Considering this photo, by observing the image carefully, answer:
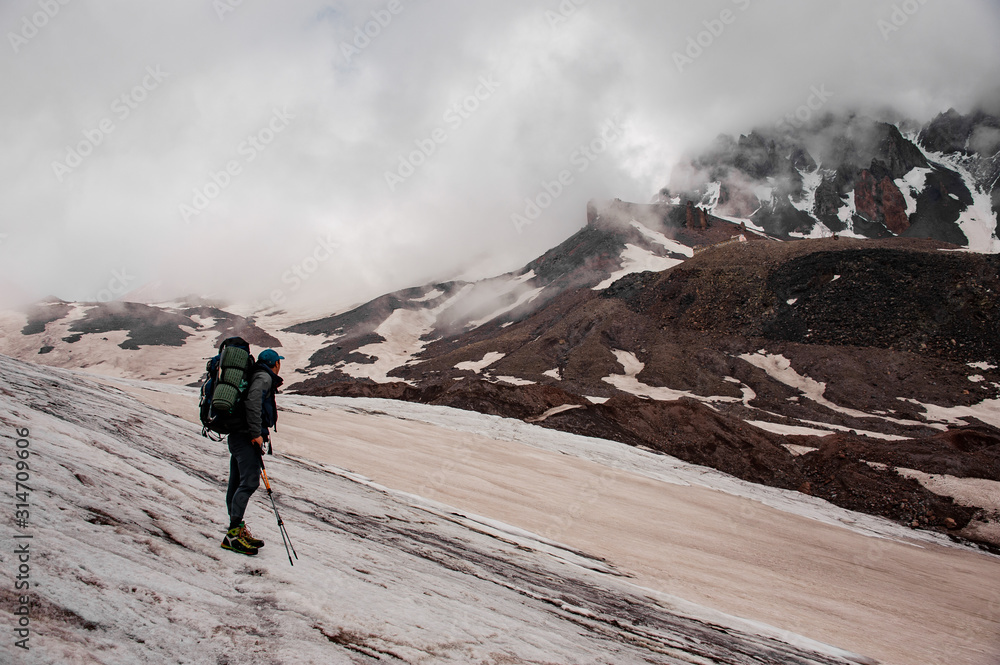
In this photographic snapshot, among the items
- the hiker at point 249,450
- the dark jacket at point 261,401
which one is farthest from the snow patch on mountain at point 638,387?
the hiker at point 249,450

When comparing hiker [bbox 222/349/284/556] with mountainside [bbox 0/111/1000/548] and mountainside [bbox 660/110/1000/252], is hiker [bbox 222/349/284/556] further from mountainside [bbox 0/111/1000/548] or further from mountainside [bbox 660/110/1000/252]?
mountainside [bbox 660/110/1000/252]

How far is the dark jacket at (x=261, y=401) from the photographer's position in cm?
565

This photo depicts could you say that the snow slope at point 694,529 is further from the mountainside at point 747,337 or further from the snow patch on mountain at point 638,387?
the snow patch on mountain at point 638,387

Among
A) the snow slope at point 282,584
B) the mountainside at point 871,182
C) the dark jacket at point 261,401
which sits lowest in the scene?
the snow slope at point 282,584

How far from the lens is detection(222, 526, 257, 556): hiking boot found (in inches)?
207

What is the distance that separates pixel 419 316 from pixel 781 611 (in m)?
133

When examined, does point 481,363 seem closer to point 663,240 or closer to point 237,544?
point 237,544

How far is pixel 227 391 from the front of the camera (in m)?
5.55

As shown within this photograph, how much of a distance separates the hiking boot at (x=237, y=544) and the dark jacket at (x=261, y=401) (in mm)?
1077

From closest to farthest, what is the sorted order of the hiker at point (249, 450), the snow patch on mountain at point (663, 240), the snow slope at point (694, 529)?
the hiker at point (249, 450) < the snow slope at point (694, 529) < the snow patch on mountain at point (663, 240)

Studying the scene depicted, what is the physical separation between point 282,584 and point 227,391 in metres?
2.18

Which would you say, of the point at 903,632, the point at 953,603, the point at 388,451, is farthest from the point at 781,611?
the point at 388,451

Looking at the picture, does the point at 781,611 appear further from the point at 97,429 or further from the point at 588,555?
the point at 97,429

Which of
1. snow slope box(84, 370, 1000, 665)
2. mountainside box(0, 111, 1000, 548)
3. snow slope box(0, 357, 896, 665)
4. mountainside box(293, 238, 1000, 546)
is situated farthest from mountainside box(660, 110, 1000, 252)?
snow slope box(0, 357, 896, 665)
